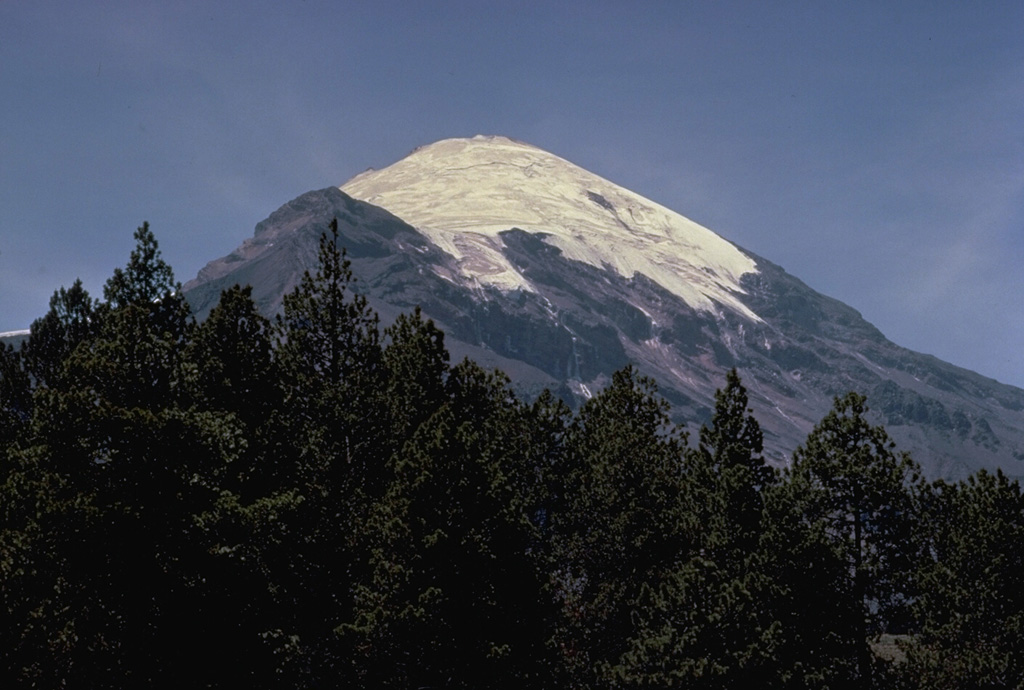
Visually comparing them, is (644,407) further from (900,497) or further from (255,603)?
(255,603)

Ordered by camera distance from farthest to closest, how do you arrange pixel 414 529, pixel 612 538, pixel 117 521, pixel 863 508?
pixel 612 538, pixel 863 508, pixel 414 529, pixel 117 521

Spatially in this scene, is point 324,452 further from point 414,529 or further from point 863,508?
point 863,508

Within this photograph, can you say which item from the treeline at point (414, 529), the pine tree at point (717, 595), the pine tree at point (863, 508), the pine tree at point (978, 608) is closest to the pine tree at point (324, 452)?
the treeline at point (414, 529)

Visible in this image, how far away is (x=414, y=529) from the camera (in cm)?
3672

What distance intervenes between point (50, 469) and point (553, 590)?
80.9 feet

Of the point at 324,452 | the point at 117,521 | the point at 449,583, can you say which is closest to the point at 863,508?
the point at 449,583

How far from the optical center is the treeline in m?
27.7

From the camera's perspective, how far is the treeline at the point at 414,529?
90.8 feet

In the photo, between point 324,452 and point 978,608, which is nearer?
point 324,452

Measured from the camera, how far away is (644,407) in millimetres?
58062

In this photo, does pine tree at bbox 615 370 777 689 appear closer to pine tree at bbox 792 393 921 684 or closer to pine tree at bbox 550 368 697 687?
pine tree at bbox 550 368 697 687

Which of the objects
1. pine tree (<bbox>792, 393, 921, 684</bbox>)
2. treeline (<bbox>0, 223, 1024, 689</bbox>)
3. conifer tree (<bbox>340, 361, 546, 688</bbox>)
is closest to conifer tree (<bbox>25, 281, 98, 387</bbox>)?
treeline (<bbox>0, 223, 1024, 689</bbox>)

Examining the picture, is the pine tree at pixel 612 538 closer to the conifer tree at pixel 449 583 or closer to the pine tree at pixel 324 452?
the conifer tree at pixel 449 583

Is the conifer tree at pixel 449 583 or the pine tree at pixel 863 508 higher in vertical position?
the pine tree at pixel 863 508
